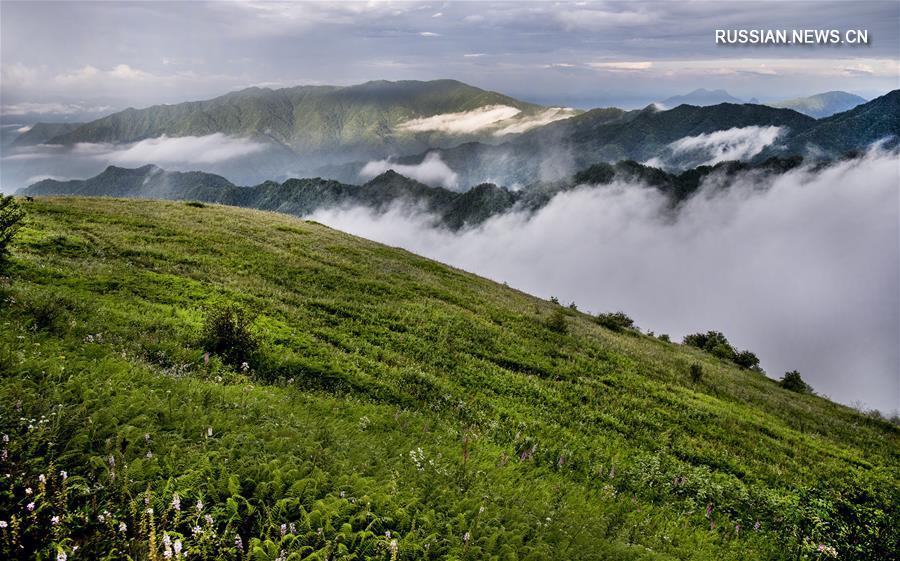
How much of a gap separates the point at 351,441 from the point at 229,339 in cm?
610

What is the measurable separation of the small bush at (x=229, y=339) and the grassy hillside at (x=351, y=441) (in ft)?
0.62

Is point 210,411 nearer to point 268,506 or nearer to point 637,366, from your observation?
point 268,506

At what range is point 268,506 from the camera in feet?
18.8

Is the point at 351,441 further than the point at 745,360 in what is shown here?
No

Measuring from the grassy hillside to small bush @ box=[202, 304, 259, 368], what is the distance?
0.19m

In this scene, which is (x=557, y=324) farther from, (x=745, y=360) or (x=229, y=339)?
(x=745, y=360)

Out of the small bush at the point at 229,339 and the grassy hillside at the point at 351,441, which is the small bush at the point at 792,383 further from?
the small bush at the point at 229,339

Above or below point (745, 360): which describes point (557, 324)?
above

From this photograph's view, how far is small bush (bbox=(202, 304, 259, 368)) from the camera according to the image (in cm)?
1212

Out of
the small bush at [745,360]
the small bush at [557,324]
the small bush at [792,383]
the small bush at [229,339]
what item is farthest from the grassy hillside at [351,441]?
the small bush at [745,360]

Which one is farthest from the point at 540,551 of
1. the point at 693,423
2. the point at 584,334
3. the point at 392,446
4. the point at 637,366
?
the point at 584,334

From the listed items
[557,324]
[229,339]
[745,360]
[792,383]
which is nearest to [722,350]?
[745,360]

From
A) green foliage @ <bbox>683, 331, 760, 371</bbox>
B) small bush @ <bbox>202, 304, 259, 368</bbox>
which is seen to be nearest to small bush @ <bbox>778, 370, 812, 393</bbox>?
green foliage @ <bbox>683, 331, 760, 371</bbox>

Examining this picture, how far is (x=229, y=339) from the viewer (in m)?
12.4
